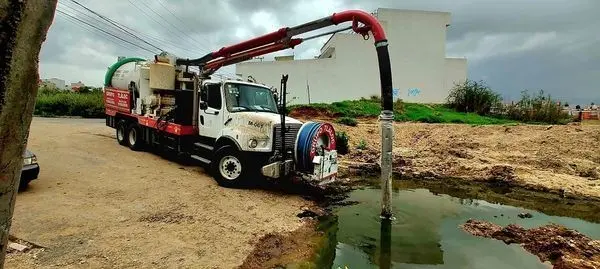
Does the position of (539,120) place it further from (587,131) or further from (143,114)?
(143,114)

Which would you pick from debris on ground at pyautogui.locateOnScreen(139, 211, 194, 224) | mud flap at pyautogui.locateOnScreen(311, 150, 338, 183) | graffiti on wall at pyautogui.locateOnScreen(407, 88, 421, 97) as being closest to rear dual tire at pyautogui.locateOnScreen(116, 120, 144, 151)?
debris on ground at pyautogui.locateOnScreen(139, 211, 194, 224)

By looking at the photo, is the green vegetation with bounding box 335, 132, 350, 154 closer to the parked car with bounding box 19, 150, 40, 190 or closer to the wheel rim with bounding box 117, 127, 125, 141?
the wheel rim with bounding box 117, 127, 125, 141

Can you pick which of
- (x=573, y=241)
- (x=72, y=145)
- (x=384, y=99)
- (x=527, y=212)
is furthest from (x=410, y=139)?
(x=72, y=145)

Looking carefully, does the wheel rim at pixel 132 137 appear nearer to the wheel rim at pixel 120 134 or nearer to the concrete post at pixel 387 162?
the wheel rim at pixel 120 134

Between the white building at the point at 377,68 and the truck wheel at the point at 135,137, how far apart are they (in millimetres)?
15358

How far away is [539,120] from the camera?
23641mm

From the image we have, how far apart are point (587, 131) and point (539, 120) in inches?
356

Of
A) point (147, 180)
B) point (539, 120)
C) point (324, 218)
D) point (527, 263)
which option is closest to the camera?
point (527, 263)

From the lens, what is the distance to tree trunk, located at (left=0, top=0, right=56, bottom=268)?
3.94ft

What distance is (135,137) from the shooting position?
13625 mm

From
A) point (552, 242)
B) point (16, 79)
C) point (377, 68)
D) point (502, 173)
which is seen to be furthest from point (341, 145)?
point (377, 68)

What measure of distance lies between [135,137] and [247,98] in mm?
5491

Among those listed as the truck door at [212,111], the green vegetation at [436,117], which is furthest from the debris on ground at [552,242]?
the green vegetation at [436,117]

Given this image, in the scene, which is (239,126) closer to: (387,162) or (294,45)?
(294,45)
